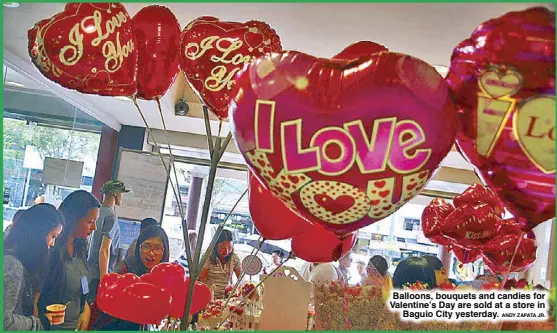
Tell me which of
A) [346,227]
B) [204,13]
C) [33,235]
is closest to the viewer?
[346,227]

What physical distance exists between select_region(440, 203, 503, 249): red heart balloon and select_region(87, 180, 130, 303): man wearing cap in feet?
8.93

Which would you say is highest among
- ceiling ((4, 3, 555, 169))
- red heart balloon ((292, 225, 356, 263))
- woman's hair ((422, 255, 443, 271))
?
ceiling ((4, 3, 555, 169))

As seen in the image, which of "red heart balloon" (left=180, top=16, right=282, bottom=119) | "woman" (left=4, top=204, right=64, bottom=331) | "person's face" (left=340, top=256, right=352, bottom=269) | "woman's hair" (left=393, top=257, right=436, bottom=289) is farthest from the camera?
"person's face" (left=340, top=256, right=352, bottom=269)

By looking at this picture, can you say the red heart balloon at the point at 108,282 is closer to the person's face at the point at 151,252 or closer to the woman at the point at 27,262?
the woman at the point at 27,262

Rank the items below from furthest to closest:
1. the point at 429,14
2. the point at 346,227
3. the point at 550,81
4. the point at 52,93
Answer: the point at 52,93 < the point at 429,14 < the point at 346,227 < the point at 550,81

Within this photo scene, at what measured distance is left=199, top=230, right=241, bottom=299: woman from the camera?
369 cm

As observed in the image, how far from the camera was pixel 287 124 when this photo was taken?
3.56ft

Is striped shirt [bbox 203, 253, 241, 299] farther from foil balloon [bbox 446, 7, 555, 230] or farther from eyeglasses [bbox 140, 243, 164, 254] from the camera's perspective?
foil balloon [bbox 446, 7, 555, 230]

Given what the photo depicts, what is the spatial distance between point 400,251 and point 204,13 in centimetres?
491

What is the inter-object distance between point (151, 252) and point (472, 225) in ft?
4.72

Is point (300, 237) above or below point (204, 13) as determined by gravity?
Answer: below

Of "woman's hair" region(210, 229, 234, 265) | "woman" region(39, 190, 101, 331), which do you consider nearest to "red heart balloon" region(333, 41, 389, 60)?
"woman" region(39, 190, 101, 331)

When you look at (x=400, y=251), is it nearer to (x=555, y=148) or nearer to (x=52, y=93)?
(x=52, y=93)

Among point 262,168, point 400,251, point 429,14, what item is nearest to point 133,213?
point 400,251
